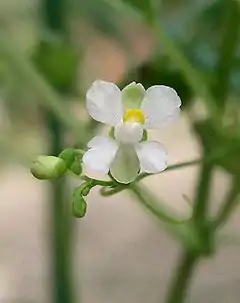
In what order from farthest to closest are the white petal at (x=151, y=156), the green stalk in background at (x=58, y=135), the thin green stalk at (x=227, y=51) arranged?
1. the green stalk in background at (x=58, y=135)
2. the thin green stalk at (x=227, y=51)
3. the white petal at (x=151, y=156)

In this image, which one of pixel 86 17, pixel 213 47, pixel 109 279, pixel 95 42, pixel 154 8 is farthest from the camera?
pixel 109 279

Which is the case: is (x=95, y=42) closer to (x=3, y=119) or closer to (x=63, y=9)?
(x=3, y=119)

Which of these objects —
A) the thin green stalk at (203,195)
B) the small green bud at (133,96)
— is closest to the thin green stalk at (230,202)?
the thin green stalk at (203,195)

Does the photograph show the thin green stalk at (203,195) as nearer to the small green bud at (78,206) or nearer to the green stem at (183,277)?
the green stem at (183,277)

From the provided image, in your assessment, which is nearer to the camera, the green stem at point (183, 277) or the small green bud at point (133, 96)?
the small green bud at point (133, 96)

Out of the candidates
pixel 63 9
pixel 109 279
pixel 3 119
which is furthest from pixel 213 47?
pixel 109 279

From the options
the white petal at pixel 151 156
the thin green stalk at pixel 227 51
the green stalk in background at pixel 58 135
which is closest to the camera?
the white petal at pixel 151 156

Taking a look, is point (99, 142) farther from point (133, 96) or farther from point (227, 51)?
point (227, 51)
